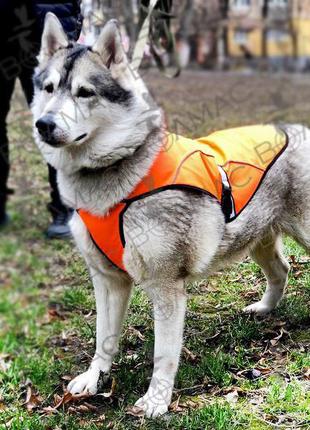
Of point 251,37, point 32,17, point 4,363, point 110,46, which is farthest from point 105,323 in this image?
point 251,37

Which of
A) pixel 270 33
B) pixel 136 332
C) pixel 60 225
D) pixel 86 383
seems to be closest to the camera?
pixel 86 383

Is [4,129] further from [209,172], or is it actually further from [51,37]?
[209,172]

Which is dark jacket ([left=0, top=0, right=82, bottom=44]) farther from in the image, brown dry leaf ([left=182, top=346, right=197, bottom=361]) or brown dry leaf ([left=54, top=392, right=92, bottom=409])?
brown dry leaf ([left=54, top=392, right=92, bottom=409])

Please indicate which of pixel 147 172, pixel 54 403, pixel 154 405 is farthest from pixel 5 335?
pixel 147 172

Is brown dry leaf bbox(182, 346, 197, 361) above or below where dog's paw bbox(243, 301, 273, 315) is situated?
above

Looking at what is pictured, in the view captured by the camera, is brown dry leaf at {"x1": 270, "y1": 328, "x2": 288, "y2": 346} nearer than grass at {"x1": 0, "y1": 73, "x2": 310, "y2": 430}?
No

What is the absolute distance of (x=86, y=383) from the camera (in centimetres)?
331

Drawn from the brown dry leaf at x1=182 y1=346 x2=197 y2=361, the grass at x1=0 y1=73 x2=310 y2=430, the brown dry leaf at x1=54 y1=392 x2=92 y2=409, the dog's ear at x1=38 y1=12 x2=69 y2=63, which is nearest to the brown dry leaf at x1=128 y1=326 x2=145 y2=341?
the grass at x1=0 y1=73 x2=310 y2=430

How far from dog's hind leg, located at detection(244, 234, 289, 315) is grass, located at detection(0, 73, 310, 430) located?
3.2 inches

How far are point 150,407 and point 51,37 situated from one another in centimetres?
197

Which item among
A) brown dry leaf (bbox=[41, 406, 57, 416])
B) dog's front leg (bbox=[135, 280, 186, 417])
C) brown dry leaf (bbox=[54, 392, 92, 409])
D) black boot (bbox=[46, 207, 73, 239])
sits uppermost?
dog's front leg (bbox=[135, 280, 186, 417])

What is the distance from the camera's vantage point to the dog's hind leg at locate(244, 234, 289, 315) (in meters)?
3.90

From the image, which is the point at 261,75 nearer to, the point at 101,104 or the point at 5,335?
the point at 5,335

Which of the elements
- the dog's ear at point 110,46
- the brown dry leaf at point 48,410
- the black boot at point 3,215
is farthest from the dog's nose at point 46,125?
the black boot at point 3,215
